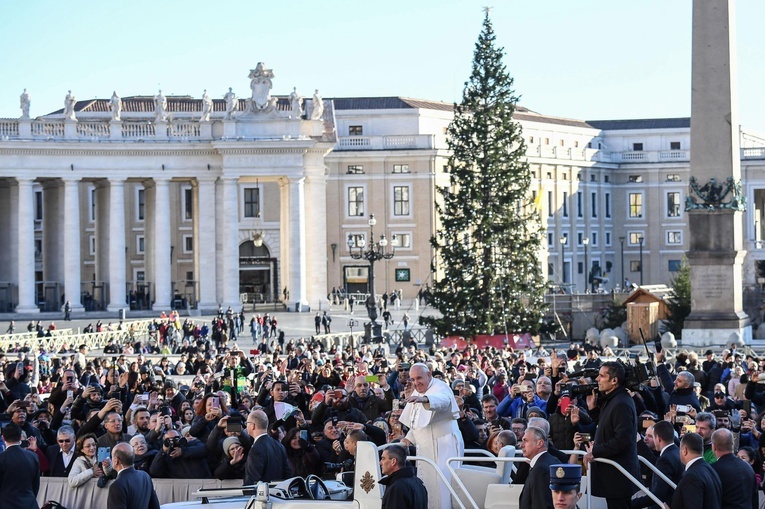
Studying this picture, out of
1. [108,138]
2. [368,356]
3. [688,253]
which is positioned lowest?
[368,356]

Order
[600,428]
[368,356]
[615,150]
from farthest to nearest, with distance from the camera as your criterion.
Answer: [615,150] < [368,356] < [600,428]

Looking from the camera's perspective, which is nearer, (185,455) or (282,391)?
→ (185,455)

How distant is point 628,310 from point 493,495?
1399 inches

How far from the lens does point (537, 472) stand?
9.99 metres

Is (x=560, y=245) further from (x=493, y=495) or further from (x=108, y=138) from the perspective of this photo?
(x=493, y=495)

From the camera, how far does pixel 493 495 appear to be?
11.0 metres

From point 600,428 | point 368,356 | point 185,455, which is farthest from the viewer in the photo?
point 368,356

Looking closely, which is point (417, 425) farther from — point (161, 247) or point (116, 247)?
point (116, 247)

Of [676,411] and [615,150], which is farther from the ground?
[615,150]

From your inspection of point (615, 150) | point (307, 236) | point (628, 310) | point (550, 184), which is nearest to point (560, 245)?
point (550, 184)

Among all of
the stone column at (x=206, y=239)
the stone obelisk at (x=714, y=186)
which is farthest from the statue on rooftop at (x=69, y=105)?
the stone obelisk at (x=714, y=186)

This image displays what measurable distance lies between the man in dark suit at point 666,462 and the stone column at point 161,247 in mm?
57238

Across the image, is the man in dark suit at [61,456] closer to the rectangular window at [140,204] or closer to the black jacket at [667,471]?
the black jacket at [667,471]

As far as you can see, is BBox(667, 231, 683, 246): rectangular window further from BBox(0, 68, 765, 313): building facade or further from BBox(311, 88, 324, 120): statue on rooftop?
BBox(311, 88, 324, 120): statue on rooftop
